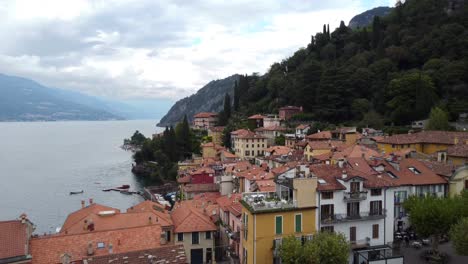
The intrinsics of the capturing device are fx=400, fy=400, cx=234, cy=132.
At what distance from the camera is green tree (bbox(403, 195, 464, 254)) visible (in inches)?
1180

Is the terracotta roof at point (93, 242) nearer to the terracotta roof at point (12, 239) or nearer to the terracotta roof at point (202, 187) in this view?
the terracotta roof at point (12, 239)

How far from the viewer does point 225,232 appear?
1441 inches

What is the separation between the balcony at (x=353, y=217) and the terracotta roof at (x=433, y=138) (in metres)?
28.4

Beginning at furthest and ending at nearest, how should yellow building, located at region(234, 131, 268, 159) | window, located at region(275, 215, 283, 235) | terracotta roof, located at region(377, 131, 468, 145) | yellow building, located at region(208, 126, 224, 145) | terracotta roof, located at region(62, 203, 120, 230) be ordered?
1. yellow building, located at region(208, 126, 224, 145)
2. yellow building, located at region(234, 131, 268, 159)
3. terracotta roof, located at region(377, 131, 468, 145)
4. terracotta roof, located at region(62, 203, 120, 230)
5. window, located at region(275, 215, 283, 235)

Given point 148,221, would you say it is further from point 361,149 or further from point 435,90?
point 435,90

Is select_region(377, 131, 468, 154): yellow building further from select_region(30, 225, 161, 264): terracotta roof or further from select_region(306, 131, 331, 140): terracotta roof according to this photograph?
select_region(30, 225, 161, 264): terracotta roof

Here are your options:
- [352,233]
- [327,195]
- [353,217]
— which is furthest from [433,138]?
[327,195]

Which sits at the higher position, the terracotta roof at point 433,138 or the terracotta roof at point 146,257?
the terracotta roof at point 433,138

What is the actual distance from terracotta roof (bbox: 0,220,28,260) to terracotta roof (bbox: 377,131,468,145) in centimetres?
5153

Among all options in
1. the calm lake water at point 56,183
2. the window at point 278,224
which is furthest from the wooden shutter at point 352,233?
the calm lake water at point 56,183

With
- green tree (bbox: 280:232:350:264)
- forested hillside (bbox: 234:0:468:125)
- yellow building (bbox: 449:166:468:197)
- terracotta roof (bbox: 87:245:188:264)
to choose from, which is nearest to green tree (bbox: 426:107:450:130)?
forested hillside (bbox: 234:0:468:125)

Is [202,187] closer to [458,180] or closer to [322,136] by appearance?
[322,136]

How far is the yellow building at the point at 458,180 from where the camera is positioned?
38.0 meters

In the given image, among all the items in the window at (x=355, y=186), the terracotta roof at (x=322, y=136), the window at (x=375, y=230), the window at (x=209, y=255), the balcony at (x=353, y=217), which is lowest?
the window at (x=209, y=255)
